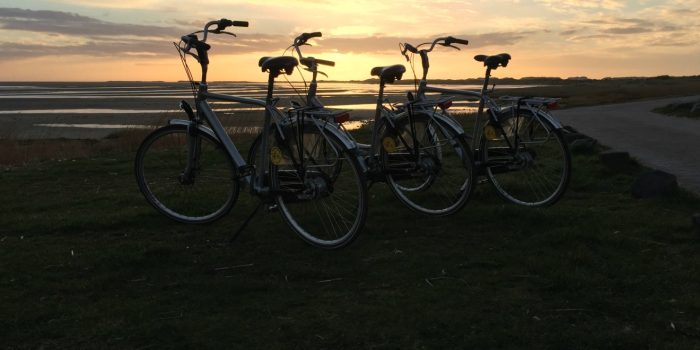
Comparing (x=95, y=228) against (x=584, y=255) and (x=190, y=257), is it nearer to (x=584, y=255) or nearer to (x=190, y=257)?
(x=190, y=257)

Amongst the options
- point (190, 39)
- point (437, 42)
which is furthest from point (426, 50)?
point (190, 39)

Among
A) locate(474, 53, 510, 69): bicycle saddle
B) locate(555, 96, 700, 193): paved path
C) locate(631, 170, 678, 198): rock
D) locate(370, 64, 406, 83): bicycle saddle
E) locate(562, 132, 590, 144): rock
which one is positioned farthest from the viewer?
locate(562, 132, 590, 144): rock

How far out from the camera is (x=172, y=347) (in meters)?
3.14

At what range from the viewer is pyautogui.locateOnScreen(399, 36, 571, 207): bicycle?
233 inches

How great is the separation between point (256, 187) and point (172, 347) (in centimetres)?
224

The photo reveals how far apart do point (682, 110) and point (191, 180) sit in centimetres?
1738

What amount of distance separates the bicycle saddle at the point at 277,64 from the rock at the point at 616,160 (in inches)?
209

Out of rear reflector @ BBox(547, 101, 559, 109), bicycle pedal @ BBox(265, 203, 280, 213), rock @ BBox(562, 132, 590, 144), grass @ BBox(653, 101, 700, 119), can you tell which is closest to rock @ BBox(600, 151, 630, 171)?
rock @ BBox(562, 132, 590, 144)

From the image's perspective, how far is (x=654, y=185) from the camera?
6.54 m

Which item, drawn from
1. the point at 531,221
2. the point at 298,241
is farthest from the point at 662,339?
the point at 298,241

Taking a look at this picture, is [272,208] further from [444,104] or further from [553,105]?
[553,105]

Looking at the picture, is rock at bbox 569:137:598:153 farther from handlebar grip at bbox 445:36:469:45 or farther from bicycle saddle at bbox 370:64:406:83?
bicycle saddle at bbox 370:64:406:83

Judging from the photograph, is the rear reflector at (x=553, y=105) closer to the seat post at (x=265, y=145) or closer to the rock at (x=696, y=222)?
the rock at (x=696, y=222)

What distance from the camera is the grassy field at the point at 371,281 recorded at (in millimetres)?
3262
